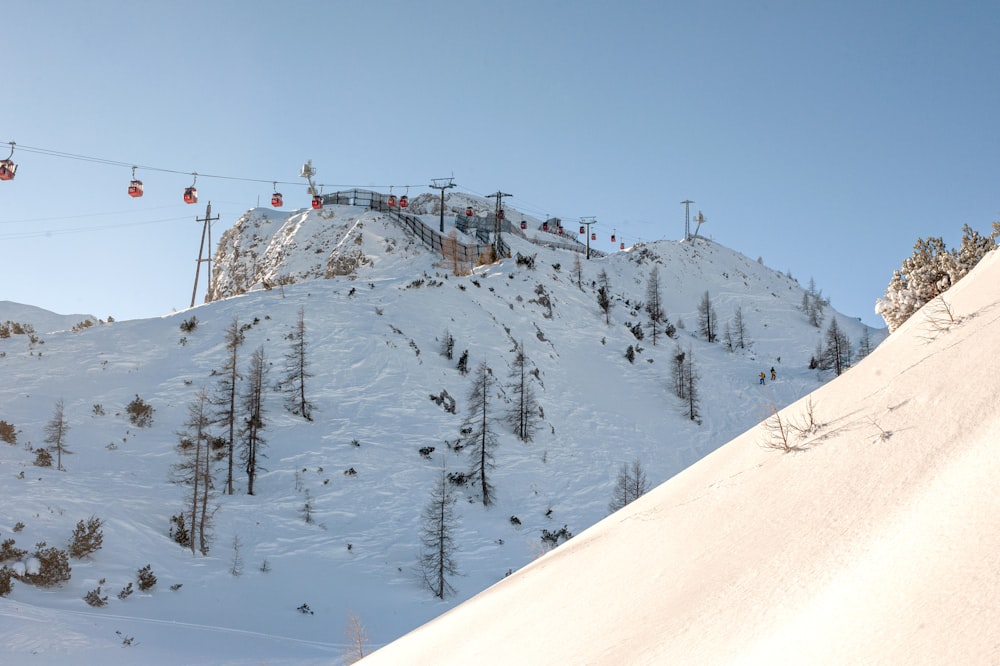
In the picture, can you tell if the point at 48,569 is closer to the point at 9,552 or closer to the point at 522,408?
the point at 9,552

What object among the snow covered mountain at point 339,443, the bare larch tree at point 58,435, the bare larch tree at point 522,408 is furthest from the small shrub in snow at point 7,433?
the bare larch tree at point 522,408

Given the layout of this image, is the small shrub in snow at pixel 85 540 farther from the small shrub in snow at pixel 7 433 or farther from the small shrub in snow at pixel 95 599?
the small shrub in snow at pixel 7 433

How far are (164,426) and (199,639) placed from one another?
15.3m

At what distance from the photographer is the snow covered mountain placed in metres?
20.3

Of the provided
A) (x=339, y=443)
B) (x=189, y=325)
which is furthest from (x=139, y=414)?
(x=189, y=325)

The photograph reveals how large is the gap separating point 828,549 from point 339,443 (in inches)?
1269

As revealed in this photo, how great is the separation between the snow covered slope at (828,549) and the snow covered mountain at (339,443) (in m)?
16.7

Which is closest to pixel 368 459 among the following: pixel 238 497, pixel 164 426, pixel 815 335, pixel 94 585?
pixel 238 497

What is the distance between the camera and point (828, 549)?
2.87 metres

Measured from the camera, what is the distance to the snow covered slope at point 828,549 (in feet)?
7.38

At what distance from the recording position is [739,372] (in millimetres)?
59250

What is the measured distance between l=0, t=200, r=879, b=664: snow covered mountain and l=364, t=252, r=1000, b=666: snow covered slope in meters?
16.7

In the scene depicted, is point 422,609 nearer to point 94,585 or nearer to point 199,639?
point 199,639

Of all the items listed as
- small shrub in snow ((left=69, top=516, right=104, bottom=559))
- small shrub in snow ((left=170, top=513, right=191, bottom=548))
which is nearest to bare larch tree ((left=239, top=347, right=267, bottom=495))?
small shrub in snow ((left=170, top=513, right=191, bottom=548))
